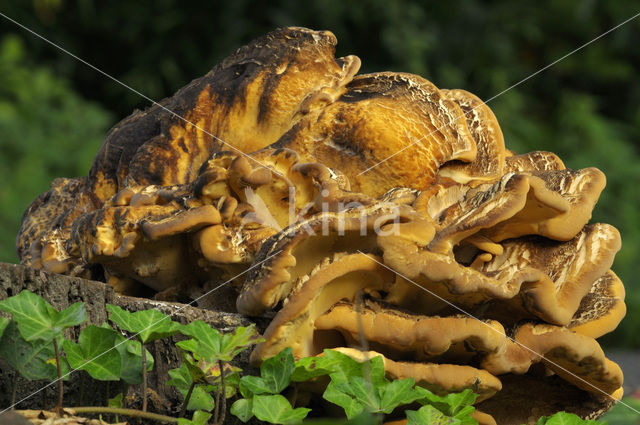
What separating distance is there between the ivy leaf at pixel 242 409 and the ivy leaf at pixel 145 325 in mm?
177

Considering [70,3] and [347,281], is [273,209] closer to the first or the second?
[347,281]

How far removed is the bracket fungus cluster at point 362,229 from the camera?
1.77 m

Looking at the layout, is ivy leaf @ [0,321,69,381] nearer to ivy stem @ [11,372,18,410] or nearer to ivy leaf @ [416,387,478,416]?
ivy stem @ [11,372,18,410]

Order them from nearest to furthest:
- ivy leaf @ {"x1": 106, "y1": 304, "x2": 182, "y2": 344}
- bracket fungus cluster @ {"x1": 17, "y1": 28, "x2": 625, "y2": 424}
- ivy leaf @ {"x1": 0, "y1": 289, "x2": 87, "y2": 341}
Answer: ivy leaf @ {"x1": 0, "y1": 289, "x2": 87, "y2": 341} < ivy leaf @ {"x1": 106, "y1": 304, "x2": 182, "y2": 344} < bracket fungus cluster @ {"x1": 17, "y1": 28, "x2": 625, "y2": 424}

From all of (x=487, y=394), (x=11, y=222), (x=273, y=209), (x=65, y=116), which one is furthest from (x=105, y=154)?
(x=65, y=116)

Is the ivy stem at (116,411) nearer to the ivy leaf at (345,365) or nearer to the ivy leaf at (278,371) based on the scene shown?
the ivy leaf at (278,371)

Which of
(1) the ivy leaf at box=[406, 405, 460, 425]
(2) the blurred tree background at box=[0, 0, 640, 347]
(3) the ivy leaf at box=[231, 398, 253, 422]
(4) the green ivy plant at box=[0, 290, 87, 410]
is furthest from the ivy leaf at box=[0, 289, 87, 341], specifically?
(2) the blurred tree background at box=[0, 0, 640, 347]

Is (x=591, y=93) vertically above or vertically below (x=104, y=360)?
below

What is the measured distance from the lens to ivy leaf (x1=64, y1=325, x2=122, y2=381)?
1438 millimetres

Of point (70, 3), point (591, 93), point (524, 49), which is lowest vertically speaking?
point (591, 93)

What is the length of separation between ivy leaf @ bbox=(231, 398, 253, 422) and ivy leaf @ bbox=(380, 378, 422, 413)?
0.25m

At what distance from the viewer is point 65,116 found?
22.8ft

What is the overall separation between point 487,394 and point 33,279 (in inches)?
39.4

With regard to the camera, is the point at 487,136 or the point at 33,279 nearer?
the point at 33,279
